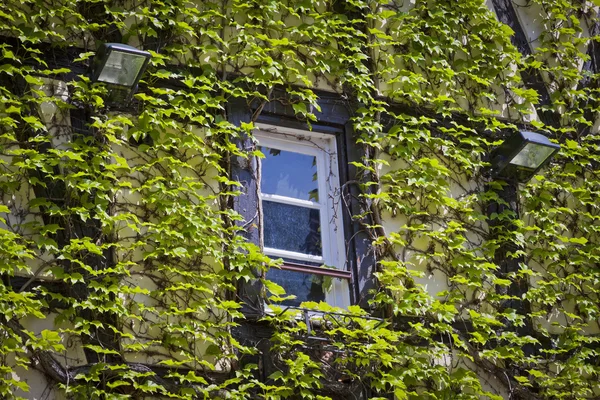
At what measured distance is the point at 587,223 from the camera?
8211mm

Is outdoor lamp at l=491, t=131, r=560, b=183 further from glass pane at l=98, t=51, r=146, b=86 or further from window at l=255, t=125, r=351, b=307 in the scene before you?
glass pane at l=98, t=51, r=146, b=86

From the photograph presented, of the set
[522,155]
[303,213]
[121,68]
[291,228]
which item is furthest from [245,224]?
[522,155]

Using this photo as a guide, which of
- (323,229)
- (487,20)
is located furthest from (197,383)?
(487,20)

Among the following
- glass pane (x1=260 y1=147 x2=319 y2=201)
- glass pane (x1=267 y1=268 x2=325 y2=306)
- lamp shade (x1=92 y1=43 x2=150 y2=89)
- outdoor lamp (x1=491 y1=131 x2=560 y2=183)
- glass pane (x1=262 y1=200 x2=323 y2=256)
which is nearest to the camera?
lamp shade (x1=92 y1=43 x2=150 y2=89)

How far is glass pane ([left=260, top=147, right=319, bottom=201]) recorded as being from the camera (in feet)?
24.6

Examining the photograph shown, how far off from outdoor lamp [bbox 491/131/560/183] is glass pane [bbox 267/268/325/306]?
5.22 feet

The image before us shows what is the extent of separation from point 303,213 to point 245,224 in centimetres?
55

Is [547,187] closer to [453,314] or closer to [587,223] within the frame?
[587,223]

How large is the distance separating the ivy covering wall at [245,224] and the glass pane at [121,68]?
130mm

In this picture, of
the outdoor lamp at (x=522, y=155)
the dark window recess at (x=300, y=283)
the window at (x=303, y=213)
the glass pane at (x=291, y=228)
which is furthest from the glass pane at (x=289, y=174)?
the outdoor lamp at (x=522, y=155)

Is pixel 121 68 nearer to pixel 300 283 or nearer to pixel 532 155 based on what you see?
pixel 300 283

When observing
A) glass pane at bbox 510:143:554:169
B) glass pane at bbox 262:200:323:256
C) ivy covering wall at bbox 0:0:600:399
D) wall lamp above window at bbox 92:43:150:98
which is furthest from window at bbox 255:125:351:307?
glass pane at bbox 510:143:554:169

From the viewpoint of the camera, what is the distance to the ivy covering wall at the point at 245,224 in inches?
252

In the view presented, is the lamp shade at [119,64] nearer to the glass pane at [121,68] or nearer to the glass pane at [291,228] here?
the glass pane at [121,68]
